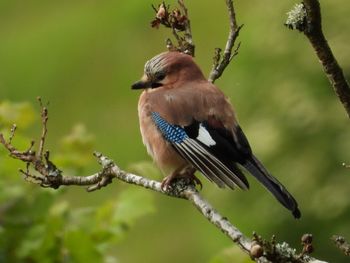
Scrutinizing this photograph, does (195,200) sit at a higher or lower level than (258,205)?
lower

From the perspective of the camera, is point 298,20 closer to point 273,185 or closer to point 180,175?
point 273,185

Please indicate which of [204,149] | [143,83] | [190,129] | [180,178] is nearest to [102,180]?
[180,178]

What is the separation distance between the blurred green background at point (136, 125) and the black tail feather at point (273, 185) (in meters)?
0.37

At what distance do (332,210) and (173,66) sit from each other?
A: 13.1 feet

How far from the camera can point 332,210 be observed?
29.2 ft

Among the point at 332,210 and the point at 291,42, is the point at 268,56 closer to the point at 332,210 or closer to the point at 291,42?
the point at 291,42

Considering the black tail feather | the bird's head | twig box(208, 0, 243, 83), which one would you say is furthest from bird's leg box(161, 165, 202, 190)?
the bird's head

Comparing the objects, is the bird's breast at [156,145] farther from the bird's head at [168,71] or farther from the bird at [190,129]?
the bird's head at [168,71]

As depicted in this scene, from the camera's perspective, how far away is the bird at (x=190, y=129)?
469cm

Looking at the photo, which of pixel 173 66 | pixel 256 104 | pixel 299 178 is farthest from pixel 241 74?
pixel 173 66

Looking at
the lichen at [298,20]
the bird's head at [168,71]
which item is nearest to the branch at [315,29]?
the lichen at [298,20]

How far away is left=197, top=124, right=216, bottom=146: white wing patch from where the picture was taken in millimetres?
4867

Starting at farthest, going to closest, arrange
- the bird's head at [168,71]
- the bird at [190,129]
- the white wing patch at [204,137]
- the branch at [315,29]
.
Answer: the bird's head at [168,71]
the white wing patch at [204,137]
the bird at [190,129]
the branch at [315,29]

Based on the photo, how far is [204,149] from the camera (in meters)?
4.86
